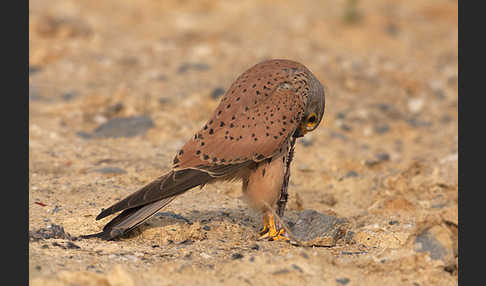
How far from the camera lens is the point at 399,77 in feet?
33.8

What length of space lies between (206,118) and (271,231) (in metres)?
3.26

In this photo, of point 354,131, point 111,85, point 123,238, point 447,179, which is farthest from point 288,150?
point 111,85

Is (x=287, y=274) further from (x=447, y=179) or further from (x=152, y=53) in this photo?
(x=152, y=53)

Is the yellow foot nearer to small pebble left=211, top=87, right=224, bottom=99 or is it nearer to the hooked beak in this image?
the hooked beak

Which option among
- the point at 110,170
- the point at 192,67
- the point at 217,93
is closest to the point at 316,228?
the point at 110,170

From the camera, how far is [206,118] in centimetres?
795

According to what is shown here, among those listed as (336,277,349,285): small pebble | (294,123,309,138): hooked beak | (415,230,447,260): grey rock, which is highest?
(294,123,309,138): hooked beak

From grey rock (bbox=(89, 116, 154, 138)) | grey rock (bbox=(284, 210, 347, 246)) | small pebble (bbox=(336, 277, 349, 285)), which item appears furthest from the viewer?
grey rock (bbox=(89, 116, 154, 138))

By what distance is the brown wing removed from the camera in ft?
15.2

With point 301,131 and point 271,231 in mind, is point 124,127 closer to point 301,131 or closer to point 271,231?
point 301,131

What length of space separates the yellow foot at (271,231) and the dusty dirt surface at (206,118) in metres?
0.09

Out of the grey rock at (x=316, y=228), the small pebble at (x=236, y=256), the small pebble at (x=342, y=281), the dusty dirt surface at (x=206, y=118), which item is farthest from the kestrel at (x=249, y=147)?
the small pebble at (x=342, y=281)

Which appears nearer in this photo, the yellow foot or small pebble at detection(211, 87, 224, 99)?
the yellow foot

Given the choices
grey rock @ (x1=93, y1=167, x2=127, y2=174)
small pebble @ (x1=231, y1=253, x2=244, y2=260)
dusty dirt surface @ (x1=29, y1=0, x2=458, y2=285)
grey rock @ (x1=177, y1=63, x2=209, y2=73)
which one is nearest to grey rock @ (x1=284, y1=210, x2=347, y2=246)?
dusty dirt surface @ (x1=29, y1=0, x2=458, y2=285)
